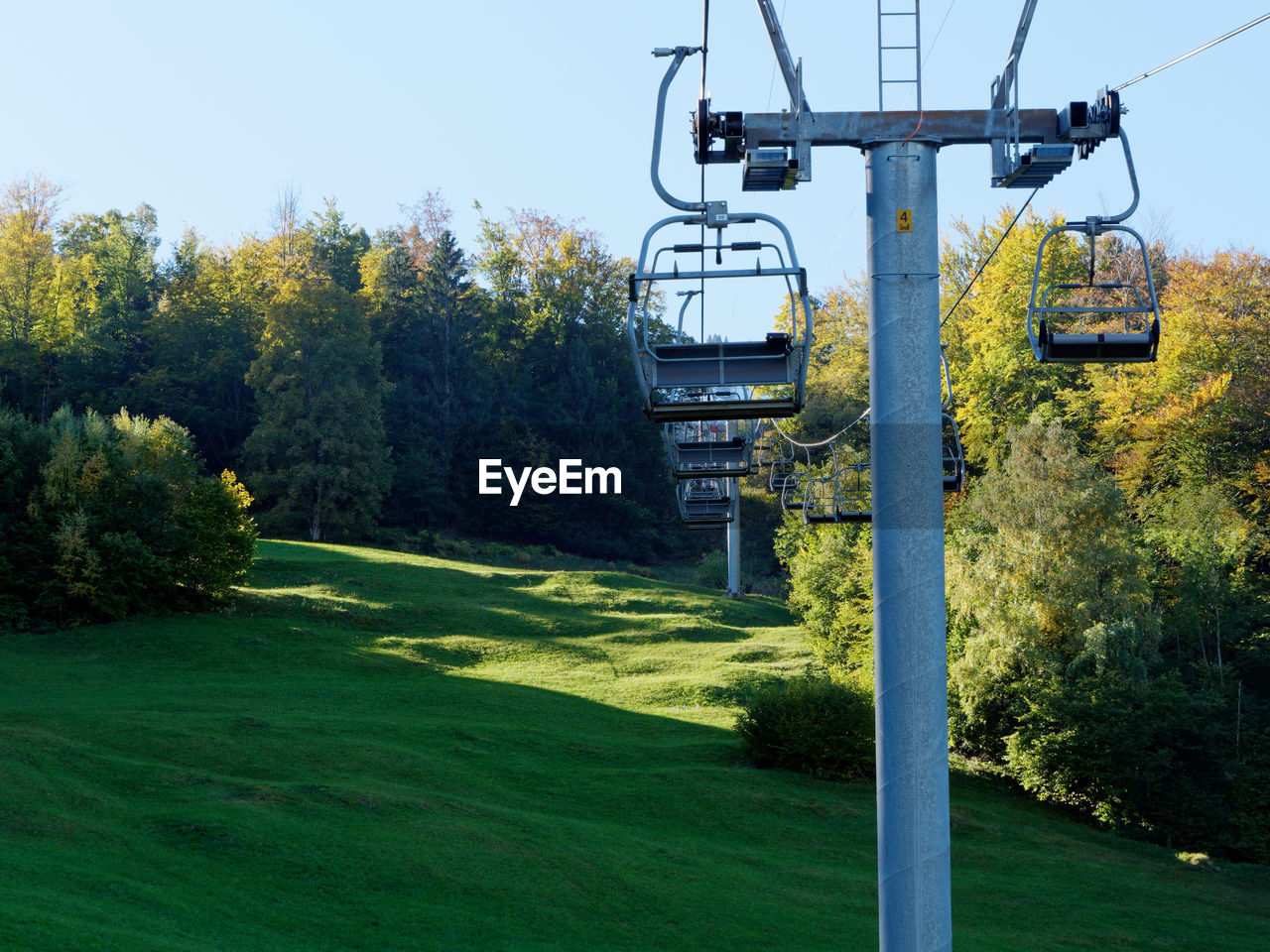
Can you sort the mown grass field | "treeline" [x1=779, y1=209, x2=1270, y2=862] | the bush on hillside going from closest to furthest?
the mown grass field
"treeline" [x1=779, y1=209, x2=1270, y2=862]
the bush on hillside

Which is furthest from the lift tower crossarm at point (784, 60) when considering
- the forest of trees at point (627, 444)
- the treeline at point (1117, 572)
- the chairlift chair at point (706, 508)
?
the treeline at point (1117, 572)

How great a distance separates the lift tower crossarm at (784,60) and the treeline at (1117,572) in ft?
91.3

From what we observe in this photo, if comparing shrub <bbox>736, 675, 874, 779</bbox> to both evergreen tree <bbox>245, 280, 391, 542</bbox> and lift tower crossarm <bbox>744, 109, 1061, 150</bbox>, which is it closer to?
lift tower crossarm <bbox>744, 109, 1061, 150</bbox>

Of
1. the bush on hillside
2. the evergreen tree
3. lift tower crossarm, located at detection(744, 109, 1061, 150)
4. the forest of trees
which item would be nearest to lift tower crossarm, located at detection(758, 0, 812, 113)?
lift tower crossarm, located at detection(744, 109, 1061, 150)

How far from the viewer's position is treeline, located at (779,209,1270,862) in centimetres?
3722

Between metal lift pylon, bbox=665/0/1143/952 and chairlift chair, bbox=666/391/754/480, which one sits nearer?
metal lift pylon, bbox=665/0/1143/952

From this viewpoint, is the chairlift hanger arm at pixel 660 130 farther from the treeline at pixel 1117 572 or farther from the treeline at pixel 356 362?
the treeline at pixel 356 362

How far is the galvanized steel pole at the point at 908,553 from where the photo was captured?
869 cm

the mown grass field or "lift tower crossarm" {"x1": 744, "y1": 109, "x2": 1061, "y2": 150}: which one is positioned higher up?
"lift tower crossarm" {"x1": 744, "y1": 109, "x2": 1061, "y2": 150}

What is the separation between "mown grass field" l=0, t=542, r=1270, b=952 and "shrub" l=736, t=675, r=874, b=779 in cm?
94

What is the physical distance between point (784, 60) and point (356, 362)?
222 ft

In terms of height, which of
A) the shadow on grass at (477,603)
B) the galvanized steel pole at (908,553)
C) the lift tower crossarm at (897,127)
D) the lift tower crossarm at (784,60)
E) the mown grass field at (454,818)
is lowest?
the mown grass field at (454,818)

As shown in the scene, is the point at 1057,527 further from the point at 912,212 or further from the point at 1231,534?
the point at 912,212

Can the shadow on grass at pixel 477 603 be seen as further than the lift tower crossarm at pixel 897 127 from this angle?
Yes
